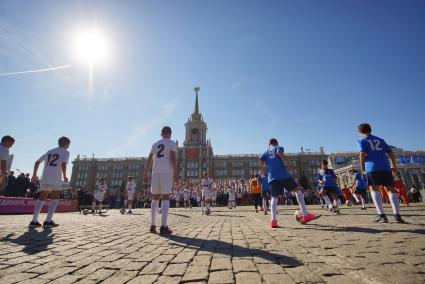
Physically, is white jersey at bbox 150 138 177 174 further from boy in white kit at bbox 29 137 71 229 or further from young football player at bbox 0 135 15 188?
young football player at bbox 0 135 15 188

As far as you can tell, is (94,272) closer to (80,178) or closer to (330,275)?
(330,275)

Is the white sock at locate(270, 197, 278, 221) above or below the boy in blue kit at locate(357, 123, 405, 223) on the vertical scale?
below

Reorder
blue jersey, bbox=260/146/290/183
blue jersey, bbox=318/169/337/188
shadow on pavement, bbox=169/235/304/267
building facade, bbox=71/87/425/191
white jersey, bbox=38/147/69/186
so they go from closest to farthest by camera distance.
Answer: shadow on pavement, bbox=169/235/304/267
blue jersey, bbox=260/146/290/183
white jersey, bbox=38/147/69/186
blue jersey, bbox=318/169/337/188
building facade, bbox=71/87/425/191

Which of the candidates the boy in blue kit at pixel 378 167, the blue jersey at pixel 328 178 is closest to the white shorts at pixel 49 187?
the boy in blue kit at pixel 378 167

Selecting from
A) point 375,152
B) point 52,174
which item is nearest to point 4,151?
point 52,174

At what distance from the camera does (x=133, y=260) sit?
2.51m

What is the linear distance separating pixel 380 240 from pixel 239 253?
1984 millimetres

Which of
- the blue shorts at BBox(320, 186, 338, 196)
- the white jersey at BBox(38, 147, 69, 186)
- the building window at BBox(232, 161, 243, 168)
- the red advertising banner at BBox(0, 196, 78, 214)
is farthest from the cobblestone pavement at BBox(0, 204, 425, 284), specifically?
the building window at BBox(232, 161, 243, 168)

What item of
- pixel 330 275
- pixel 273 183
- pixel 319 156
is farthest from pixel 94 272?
pixel 319 156

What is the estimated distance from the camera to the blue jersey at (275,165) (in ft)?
19.2

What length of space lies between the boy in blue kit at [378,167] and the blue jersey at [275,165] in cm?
173

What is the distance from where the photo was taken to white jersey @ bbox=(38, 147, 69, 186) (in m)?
6.45

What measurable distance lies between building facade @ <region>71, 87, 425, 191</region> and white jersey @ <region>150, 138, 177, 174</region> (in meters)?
68.3

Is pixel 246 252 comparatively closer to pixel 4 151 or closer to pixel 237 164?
pixel 4 151
